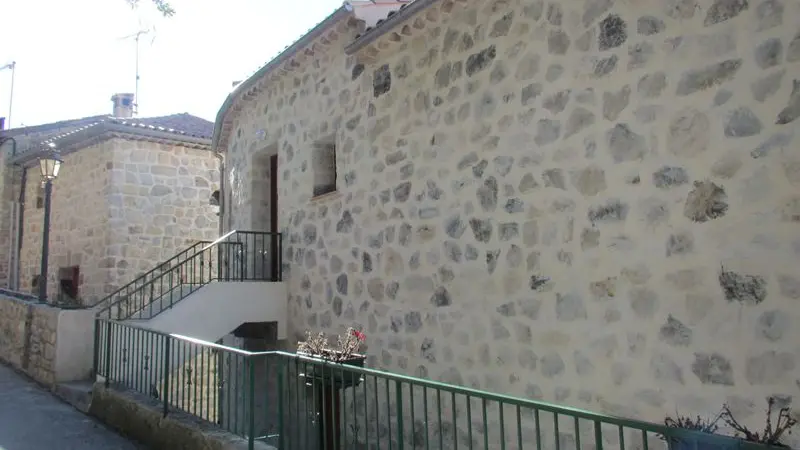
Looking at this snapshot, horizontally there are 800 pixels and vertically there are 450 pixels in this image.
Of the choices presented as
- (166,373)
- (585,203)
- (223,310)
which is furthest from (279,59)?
(585,203)

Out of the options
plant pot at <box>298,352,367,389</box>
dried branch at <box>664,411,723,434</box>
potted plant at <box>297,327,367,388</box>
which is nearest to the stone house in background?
potted plant at <box>297,327,367,388</box>

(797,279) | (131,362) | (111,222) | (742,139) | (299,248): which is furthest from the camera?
(111,222)

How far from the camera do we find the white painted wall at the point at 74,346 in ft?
26.0

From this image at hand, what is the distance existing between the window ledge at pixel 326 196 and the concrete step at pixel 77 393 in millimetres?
3521

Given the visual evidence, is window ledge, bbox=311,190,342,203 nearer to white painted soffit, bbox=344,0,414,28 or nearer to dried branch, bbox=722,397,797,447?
white painted soffit, bbox=344,0,414,28

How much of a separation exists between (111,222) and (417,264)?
8505mm

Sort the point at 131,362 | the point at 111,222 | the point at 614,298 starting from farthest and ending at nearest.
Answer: the point at 111,222, the point at 131,362, the point at 614,298

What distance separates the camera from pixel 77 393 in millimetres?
7312

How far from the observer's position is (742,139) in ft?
12.5

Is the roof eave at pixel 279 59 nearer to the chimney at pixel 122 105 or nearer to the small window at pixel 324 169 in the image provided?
the small window at pixel 324 169

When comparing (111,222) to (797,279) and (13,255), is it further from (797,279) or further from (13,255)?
(797,279)

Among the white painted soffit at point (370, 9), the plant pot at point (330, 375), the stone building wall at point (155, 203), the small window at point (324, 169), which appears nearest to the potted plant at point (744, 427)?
the plant pot at point (330, 375)

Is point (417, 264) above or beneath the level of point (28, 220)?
beneath

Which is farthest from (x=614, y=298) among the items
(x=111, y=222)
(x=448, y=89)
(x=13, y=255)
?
(x=13, y=255)
